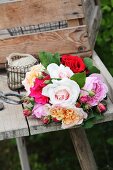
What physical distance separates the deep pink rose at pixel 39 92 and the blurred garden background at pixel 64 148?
1.32 m

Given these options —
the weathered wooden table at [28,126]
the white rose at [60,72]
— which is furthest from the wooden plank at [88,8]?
the white rose at [60,72]

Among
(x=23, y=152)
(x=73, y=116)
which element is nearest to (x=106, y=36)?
(x=23, y=152)

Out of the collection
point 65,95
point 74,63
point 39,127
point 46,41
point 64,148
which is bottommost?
point 64,148

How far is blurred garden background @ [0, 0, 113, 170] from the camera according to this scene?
3.51 meters

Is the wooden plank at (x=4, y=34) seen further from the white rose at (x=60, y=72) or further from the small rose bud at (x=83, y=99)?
the small rose bud at (x=83, y=99)

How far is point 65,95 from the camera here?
6.84ft

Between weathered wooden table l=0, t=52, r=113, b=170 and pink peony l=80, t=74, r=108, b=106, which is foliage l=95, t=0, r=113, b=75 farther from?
pink peony l=80, t=74, r=108, b=106

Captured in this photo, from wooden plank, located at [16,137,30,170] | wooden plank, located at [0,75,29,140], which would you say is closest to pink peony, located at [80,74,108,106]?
wooden plank, located at [0,75,29,140]

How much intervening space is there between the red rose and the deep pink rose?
0.12 m

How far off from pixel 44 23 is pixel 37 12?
0.06 m

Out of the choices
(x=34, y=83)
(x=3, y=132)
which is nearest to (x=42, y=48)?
(x=34, y=83)

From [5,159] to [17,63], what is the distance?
1925 millimetres

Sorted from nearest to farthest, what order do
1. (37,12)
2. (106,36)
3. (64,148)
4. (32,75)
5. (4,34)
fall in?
(32,75) < (37,12) < (4,34) < (106,36) < (64,148)

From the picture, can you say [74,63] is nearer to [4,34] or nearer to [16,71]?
[16,71]
